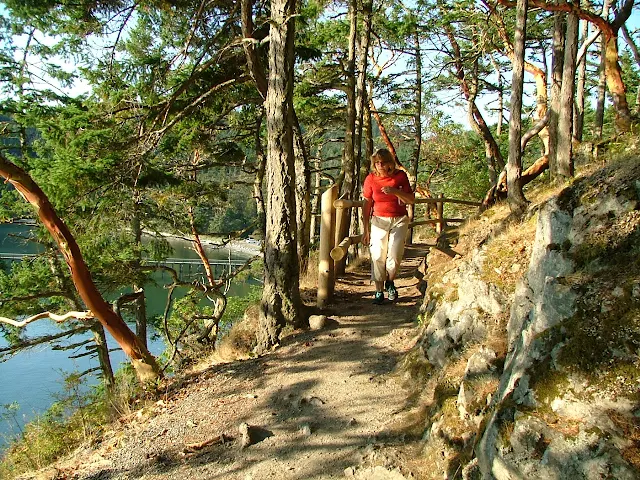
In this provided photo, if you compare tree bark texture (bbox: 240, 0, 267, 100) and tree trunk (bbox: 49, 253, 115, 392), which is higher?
tree bark texture (bbox: 240, 0, 267, 100)

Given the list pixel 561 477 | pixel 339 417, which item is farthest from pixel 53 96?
pixel 561 477

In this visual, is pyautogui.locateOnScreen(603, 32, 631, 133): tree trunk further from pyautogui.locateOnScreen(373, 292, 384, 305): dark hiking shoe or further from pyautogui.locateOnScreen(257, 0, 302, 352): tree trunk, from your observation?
pyautogui.locateOnScreen(257, 0, 302, 352): tree trunk

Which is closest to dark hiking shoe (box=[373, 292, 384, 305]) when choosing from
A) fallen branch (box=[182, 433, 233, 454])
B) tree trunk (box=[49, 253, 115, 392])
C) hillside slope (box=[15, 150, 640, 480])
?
hillside slope (box=[15, 150, 640, 480])

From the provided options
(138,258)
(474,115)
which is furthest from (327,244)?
(474,115)

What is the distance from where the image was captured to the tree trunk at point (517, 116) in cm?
Answer: 608

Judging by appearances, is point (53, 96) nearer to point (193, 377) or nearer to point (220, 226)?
point (193, 377)

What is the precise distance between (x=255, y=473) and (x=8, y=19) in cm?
1192

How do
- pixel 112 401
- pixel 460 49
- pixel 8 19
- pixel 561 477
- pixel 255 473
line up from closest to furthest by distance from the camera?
1. pixel 561 477
2. pixel 255 473
3. pixel 112 401
4. pixel 8 19
5. pixel 460 49

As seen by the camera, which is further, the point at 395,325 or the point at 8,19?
the point at 8,19

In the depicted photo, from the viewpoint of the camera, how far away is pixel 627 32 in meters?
11.3

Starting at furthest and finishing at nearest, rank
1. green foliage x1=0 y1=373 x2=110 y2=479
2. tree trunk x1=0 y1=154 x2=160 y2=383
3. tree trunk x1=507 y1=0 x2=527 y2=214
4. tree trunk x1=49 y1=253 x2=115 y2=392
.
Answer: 1. tree trunk x1=49 y1=253 x2=115 y2=392
2. tree trunk x1=507 y1=0 x2=527 y2=214
3. tree trunk x1=0 y1=154 x2=160 y2=383
4. green foliage x1=0 y1=373 x2=110 y2=479

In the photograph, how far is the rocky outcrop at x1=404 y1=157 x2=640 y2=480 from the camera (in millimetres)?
1870

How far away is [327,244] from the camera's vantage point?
632 centimetres

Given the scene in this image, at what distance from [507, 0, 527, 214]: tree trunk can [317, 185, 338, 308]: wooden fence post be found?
2.29 metres
